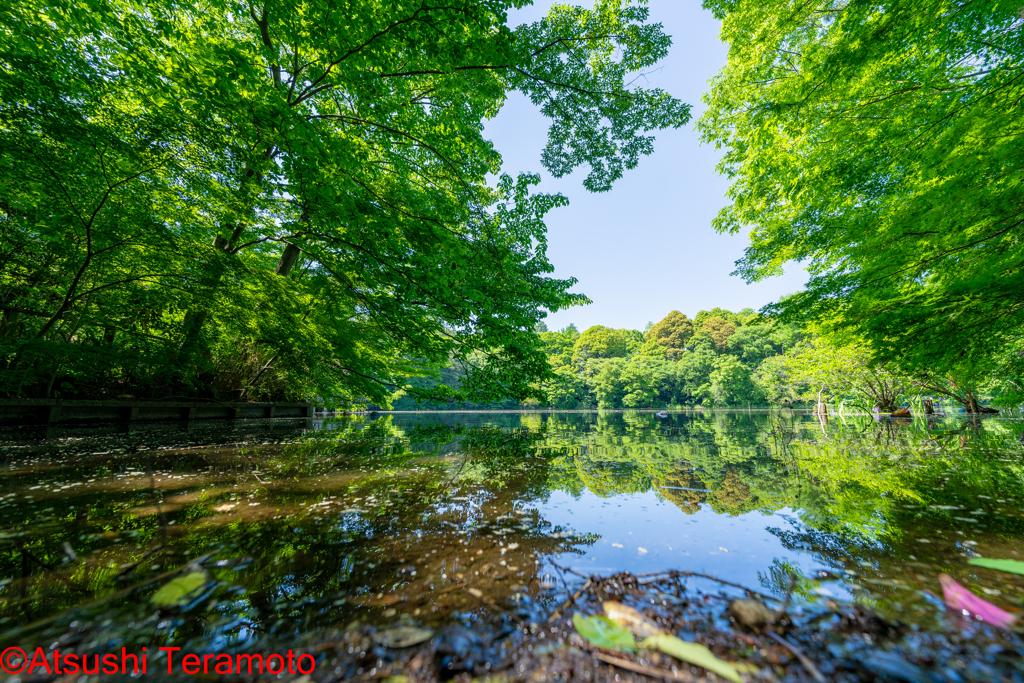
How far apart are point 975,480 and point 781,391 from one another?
4858cm

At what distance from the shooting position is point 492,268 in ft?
19.2

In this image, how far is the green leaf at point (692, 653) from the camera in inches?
42.9

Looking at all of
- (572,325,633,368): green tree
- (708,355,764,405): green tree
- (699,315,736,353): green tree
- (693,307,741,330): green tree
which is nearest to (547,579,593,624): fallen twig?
(708,355,764,405): green tree

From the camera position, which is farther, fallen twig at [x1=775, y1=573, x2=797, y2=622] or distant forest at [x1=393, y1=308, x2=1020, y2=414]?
distant forest at [x1=393, y1=308, x2=1020, y2=414]

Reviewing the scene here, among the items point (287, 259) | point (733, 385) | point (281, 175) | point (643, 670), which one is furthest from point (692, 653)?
point (733, 385)

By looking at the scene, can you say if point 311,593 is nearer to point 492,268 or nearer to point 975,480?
point 492,268

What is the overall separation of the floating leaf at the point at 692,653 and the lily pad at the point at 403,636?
2.80ft

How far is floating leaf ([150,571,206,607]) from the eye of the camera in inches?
60.3

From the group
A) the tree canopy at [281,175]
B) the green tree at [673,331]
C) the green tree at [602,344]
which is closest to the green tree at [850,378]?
the tree canopy at [281,175]

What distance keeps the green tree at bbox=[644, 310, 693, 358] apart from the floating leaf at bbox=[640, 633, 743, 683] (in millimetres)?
68110

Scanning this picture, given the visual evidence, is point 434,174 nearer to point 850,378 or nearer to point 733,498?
point 733,498

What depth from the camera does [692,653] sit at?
3.81 ft

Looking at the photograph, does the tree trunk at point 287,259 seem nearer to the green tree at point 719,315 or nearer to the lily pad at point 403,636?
the lily pad at point 403,636

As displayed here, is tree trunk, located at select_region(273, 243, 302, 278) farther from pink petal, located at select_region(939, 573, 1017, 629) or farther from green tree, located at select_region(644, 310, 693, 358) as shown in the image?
green tree, located at select_region(644, 310, 693, 358)
